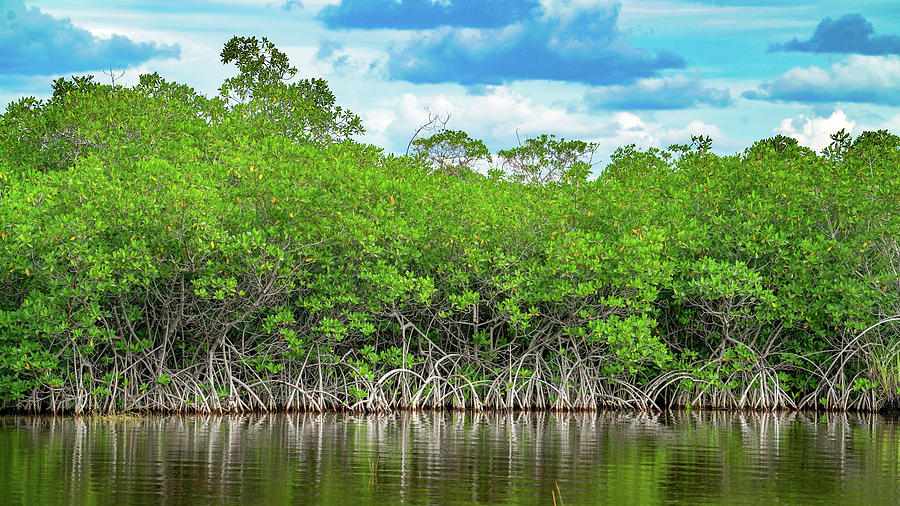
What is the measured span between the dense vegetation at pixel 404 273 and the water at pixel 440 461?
1.51 metres

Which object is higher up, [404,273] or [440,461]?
[404,273]

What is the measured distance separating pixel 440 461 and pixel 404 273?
294 inches

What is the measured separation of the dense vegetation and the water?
4.95ft

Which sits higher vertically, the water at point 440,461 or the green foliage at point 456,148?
the green foliage at point 456,148

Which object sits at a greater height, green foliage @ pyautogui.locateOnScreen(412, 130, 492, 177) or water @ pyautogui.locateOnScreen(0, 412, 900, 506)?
green foliage @ pyautogui.locateOnScreen(412, 130, 492, 177)

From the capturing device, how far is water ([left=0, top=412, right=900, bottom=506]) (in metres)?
8.71

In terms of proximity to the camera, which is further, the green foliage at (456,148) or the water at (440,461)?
the green foliage at (456,148)

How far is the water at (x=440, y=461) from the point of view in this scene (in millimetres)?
8711

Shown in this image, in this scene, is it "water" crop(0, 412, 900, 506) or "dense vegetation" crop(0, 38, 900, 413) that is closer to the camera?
"water" crop(0, 412, 900, 506)

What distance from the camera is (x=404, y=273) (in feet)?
59.3

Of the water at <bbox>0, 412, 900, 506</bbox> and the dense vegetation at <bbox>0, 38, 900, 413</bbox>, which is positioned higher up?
the dense vegetation at <bbox>0, 38, 900, 413</bbox>

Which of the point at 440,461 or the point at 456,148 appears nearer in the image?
the point at 440,461

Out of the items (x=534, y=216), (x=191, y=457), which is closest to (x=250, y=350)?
(x=534, y=216)

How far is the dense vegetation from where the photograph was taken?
1552 centimetres
